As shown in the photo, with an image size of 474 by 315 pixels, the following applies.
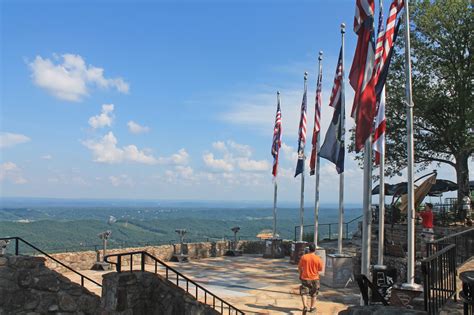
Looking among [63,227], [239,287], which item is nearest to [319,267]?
[239,287]

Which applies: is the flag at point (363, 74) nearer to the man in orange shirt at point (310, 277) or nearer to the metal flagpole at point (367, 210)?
the metal flagpole at point (367, 210)

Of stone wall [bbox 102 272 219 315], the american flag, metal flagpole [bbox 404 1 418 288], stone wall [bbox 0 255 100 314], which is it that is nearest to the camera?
metal flagpole [bbox 404 1 418 288]

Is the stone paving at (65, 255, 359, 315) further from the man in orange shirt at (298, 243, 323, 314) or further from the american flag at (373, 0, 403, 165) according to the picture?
the american flag at (373, 0, 403, 165)

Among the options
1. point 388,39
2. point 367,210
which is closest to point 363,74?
point 388,39

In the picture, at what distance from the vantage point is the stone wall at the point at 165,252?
1716 cm

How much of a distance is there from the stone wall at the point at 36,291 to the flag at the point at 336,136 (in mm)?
8057

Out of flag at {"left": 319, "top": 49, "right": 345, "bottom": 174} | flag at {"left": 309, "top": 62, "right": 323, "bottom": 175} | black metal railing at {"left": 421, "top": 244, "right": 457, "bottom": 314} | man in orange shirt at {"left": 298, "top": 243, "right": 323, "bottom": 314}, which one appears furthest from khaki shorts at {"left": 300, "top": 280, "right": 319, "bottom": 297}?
flag at {"left": 309, "top": 62, "right": 323, "bottom": 175}

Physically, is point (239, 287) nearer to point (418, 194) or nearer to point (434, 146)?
point (418, 194)

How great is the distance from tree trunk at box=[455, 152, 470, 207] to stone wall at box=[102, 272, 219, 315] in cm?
1885

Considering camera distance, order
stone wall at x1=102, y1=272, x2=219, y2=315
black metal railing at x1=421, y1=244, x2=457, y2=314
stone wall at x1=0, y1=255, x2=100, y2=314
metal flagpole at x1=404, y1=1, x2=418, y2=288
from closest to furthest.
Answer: black metal railing at x1=421, y1=244, x2=457, y2=314, metal flagpole at x1=404, y1=1, x2=418, y2=288, stone wall at x1=102, y1=272, x2=219, y2=315, stone wall at x1=0, y1=255, x2=100, y2=314

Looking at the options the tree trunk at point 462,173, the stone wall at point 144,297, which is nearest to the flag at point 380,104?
the stone wall at point 144,297

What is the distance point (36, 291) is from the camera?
40.3ft

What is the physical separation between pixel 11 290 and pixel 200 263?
878 cm

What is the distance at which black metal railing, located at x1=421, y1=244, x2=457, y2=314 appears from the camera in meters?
6.42
